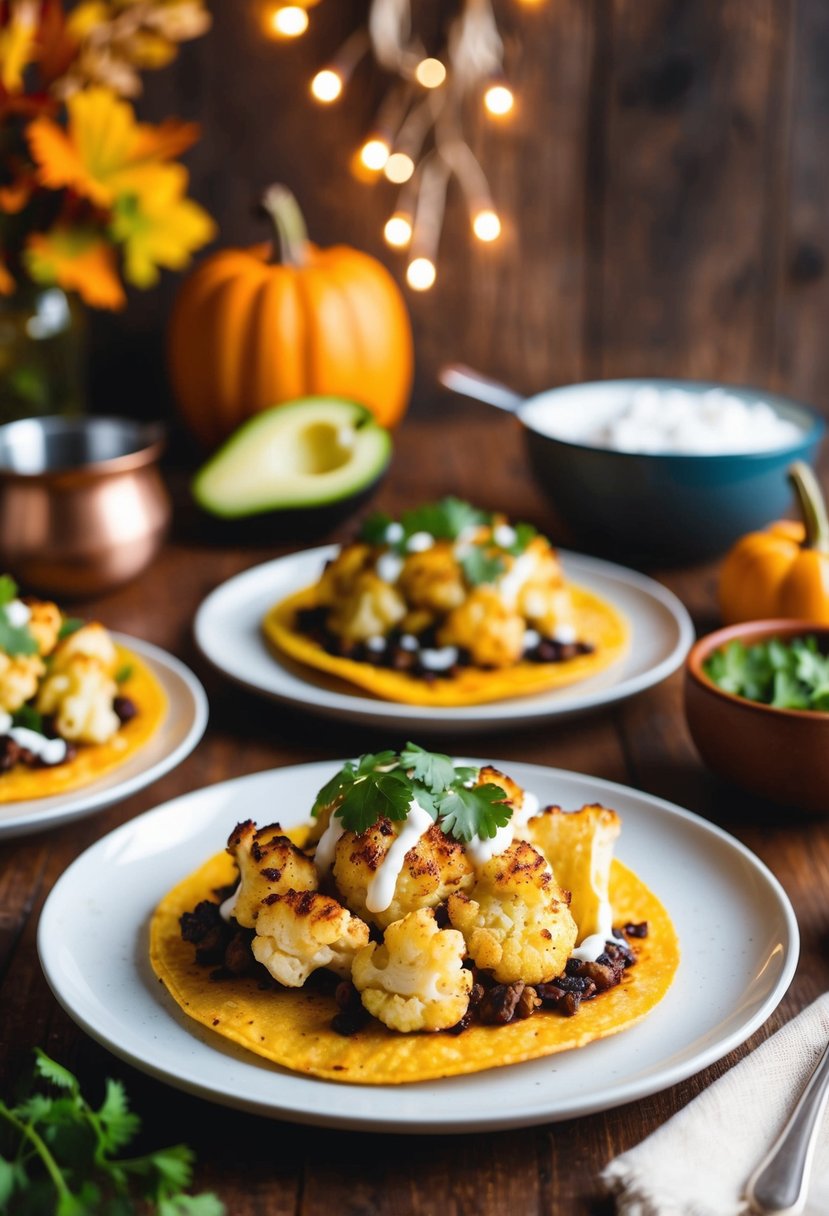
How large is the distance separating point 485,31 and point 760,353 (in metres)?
1.44

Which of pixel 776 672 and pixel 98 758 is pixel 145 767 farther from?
pixel 776 672

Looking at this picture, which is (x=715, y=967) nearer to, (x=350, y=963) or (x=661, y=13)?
(x=350, y=963)

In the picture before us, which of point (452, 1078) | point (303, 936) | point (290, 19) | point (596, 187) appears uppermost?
point (290, 19)

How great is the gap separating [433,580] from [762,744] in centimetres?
79

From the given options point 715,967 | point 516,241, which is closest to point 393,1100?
point 715,967

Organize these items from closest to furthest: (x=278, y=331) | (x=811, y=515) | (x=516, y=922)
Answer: (x=516, y=922) < (x=811, y=515) < (x=278, y=331)

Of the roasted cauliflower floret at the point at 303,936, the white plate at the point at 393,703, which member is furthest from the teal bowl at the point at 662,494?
the roasted cauliflower floret at the point at 303,936

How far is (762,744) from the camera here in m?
2.25

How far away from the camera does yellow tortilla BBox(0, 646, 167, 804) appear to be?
2.20 m

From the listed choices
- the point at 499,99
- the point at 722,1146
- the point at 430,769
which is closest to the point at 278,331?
the point at 499,99

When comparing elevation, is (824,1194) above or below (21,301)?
below

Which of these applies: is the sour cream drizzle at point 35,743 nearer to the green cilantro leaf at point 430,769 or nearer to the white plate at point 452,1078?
the white plate at point 452,1078

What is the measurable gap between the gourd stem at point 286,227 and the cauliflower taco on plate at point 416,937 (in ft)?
8.57

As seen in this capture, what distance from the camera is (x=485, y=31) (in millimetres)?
4336
